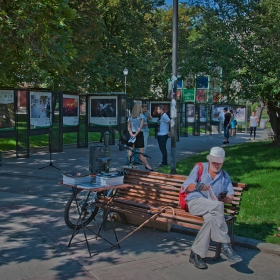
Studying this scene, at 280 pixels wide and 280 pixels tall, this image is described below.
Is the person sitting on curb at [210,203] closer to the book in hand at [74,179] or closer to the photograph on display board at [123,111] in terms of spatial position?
the book in hand at [74,179]

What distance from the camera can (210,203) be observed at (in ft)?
16.3

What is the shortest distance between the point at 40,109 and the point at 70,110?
7.81ft

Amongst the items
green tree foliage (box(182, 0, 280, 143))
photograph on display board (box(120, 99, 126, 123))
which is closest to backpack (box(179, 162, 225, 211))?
green tree foliage (box(182, 0, 280, 143))

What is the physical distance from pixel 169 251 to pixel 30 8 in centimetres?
757

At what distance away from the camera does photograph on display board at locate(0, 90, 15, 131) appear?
13.0 metres

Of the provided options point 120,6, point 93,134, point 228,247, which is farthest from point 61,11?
point 120,6

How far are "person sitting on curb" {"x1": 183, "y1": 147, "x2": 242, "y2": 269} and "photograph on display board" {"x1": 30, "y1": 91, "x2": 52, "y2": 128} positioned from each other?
963 centimetres

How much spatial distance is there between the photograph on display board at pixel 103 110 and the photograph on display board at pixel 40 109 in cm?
269

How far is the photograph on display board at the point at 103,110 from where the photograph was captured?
16781 mm

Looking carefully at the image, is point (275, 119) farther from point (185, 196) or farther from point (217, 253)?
point (217, 253)

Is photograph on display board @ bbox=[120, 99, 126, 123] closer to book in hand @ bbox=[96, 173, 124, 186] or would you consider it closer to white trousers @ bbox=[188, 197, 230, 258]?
book in hand @ bbox=[96, 173, 124, 186]

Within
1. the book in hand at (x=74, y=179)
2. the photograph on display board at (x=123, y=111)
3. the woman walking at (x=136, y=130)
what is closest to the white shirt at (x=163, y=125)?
the woman walking at (x=136, y=130)

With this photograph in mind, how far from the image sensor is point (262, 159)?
12758mm

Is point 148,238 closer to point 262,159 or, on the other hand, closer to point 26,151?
point 262,159
